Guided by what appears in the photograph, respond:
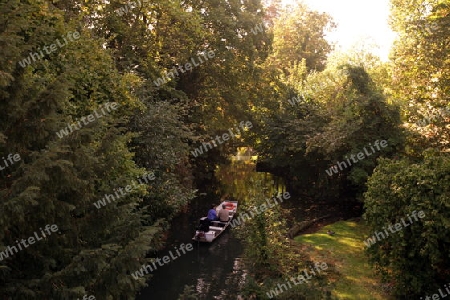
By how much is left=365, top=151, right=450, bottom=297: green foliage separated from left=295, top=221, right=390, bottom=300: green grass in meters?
1.22

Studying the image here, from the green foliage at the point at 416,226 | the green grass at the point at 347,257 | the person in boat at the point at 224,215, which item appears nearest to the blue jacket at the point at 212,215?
the person in boat at the point at 224,215

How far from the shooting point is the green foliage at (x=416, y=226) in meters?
12.9

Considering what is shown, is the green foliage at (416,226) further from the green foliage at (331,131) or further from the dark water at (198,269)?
the green foliage at (331,131)

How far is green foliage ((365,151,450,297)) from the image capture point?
1291cm

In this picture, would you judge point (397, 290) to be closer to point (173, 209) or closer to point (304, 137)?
point (173, 209)

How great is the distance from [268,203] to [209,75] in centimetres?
1483

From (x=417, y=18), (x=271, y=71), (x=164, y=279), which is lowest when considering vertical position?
(x=164, y=279)

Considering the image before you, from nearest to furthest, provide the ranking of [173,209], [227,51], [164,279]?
[164,279], [173,209], [227,51]

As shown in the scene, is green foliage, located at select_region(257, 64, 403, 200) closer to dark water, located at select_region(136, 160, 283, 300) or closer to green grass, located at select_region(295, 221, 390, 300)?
green grass, located at select_region(295, 221, 390, 300)

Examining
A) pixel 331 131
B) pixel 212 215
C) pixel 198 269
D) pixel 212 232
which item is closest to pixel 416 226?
pixel 198 269

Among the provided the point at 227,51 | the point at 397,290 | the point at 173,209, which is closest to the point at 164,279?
the point at 173,209

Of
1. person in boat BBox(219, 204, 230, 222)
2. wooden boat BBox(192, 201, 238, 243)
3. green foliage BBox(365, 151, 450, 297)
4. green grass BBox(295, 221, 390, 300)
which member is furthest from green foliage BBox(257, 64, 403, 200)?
green foliage BBox(365, 151, 450, 297)

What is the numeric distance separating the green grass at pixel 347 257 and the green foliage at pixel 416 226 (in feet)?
4.00

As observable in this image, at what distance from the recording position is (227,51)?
26.9 meters
